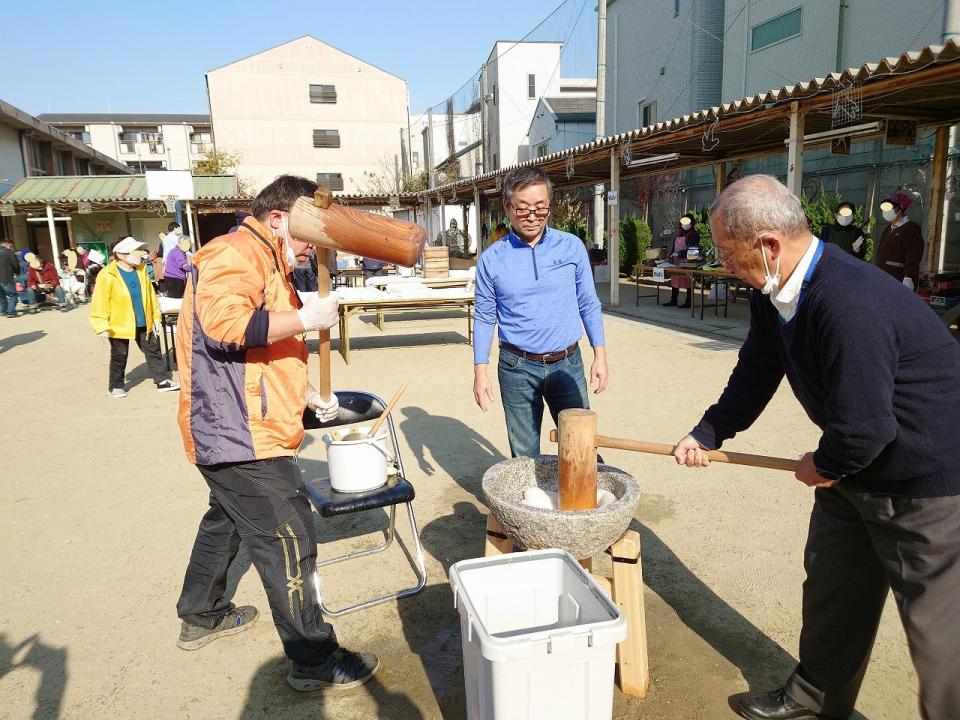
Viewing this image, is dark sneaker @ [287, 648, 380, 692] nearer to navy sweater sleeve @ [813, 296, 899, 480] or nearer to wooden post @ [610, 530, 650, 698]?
wooden post @ [610, 530, 650, 698]

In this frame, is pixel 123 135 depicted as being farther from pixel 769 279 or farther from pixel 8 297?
pixel 769 279

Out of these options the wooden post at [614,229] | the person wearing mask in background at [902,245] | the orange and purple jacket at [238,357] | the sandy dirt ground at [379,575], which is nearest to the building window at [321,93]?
the wooden post at [614,229]

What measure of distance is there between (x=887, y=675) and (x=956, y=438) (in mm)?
1243

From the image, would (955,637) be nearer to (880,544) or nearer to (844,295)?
(880,544)

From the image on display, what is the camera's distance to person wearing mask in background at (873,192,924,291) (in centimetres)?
781

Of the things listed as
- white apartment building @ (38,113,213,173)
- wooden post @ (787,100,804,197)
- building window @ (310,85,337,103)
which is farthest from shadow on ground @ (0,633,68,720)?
white apartment building @ (38,113,213,173)

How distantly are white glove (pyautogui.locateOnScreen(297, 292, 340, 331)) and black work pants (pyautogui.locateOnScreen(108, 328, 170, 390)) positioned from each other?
18.6 ft

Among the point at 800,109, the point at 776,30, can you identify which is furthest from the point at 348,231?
the point at 776,30

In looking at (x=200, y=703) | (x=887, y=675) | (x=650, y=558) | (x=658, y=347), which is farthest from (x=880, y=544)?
(x=658, y=347)

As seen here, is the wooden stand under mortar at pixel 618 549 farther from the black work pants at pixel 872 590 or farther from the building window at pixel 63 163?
the building window at pixel 63 163

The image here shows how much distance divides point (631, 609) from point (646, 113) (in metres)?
19.8

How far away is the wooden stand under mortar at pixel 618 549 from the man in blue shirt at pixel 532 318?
2.65ft

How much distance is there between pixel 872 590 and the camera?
6.63 ft

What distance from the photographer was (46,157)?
27141mm
